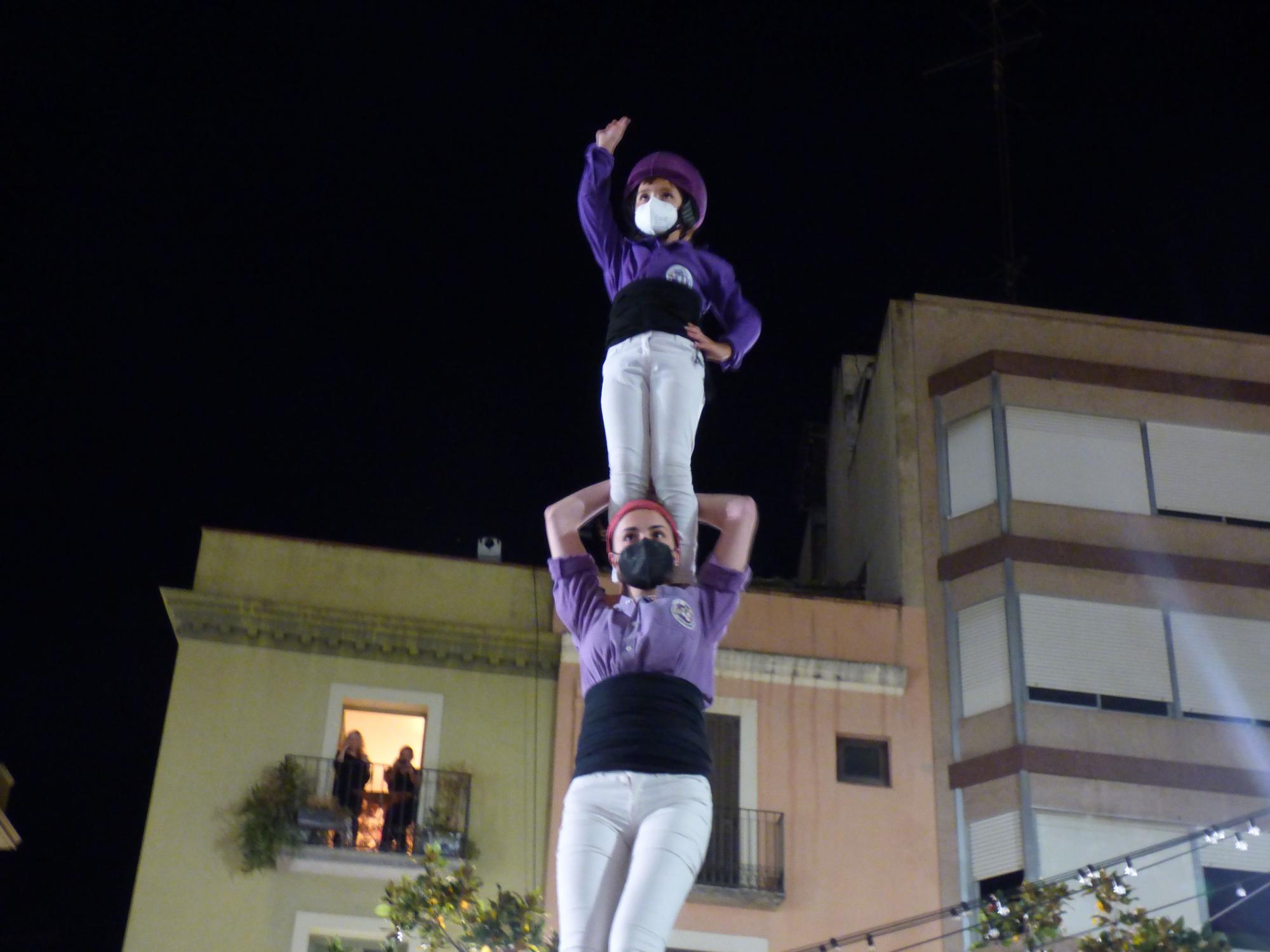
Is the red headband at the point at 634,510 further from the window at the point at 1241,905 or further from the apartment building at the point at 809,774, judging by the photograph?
the window at the point at 1241,905

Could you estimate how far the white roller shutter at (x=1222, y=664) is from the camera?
1692 centimetres

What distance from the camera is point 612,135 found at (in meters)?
7.31

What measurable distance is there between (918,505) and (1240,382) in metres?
3.57

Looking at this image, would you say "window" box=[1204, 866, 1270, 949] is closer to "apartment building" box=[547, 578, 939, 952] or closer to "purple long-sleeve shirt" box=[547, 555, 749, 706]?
"apartment building" box=[547, 578, 939, 952]

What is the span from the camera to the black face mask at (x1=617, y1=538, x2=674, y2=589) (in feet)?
20.6

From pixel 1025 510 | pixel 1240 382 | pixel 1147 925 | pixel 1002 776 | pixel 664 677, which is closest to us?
pixel 664 677

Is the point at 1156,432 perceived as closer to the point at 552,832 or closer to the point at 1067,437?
the point at 1067,437

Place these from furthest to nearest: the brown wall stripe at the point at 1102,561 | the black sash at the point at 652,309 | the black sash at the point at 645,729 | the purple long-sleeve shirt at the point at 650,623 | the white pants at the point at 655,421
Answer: the brown wall stripe at the point at 1102,561 → the black sash at the point at 652,309 → the white pants at the point at 655,421 → the purple long-sleeve shirt at the point at 650,623 → the black sash at the point at 645,729

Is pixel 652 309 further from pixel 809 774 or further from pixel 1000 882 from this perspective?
pixel 1000 882

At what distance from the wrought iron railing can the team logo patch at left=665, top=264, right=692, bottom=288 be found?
360 inches

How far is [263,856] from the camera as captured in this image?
49.3 feet

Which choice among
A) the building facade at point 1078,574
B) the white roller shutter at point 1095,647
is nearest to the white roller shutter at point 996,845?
the building facade at point 1078,574

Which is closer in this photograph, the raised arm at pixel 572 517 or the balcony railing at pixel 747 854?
the raised arm at pixel 572 517

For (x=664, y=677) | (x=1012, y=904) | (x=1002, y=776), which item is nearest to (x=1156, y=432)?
(x=1002, y=776)
